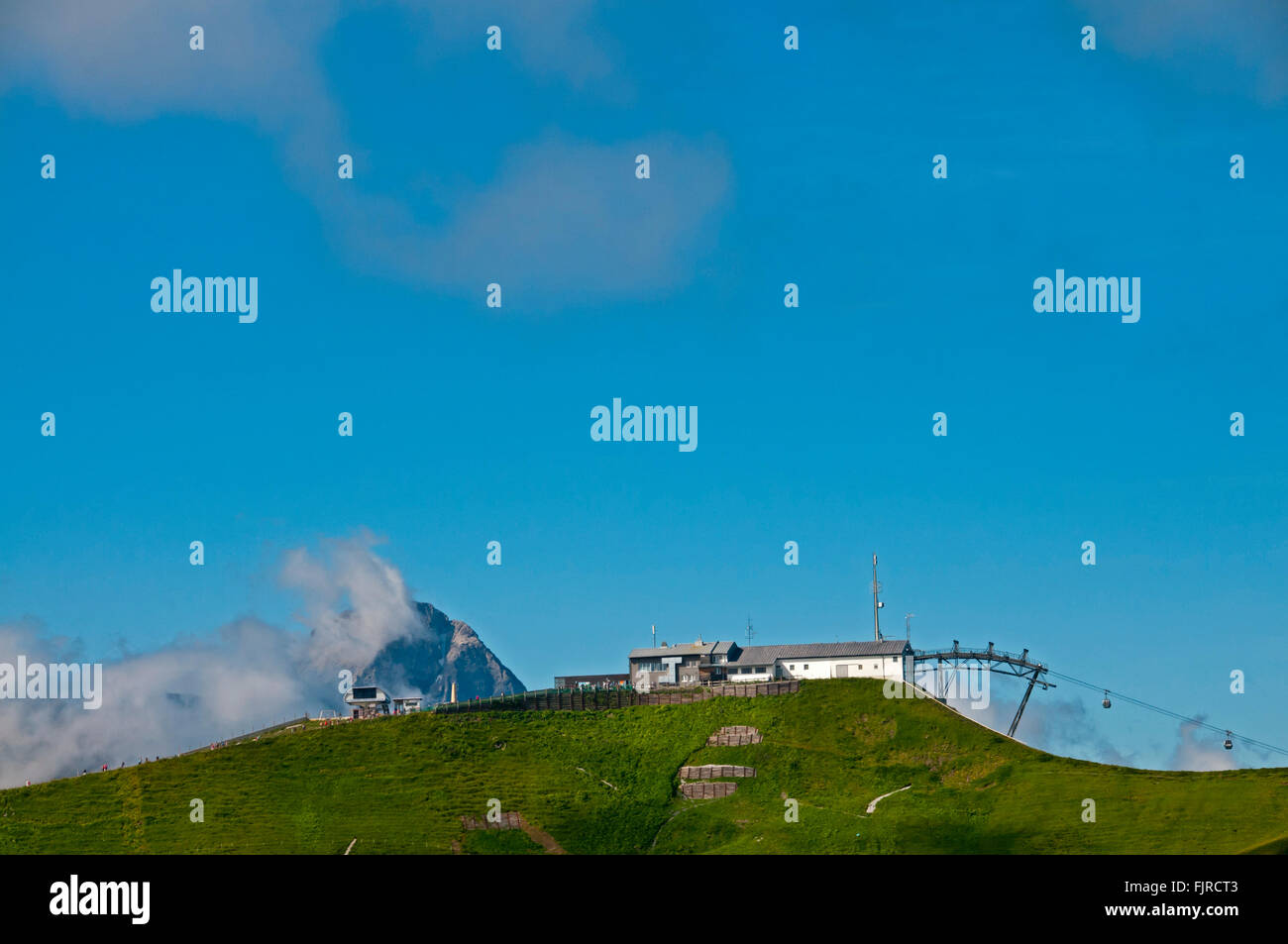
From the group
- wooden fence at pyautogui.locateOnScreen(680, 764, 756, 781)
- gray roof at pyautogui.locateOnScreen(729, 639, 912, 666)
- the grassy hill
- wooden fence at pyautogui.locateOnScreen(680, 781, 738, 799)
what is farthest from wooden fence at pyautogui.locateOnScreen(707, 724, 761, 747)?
gray roof at pyautogui.locateOnScreen(729, 639, 912, 666)

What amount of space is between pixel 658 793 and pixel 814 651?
36.8 m

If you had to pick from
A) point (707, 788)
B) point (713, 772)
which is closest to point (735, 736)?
point (713, 772)

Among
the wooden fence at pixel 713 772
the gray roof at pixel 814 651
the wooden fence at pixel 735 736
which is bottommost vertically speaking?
the wooden fence at pixel 713 772

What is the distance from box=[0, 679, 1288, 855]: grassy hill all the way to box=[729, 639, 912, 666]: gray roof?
416 inches

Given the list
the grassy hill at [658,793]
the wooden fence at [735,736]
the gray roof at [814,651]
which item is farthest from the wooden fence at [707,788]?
the gray roof at [814,651]

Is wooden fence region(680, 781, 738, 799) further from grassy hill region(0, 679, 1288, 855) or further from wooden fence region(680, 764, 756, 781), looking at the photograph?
grassy hill region(0, 679, 1288, 855)

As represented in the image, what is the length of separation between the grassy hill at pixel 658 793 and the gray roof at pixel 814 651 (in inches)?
416

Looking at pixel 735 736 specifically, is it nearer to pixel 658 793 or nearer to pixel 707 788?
pixel 707 788

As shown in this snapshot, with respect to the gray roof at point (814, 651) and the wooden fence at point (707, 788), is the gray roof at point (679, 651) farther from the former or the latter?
the wooden fence at point (707, 788)

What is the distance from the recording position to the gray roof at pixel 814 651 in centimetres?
14600

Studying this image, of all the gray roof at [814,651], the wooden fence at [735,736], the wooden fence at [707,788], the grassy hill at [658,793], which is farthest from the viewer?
the gray roof at [814,651]
